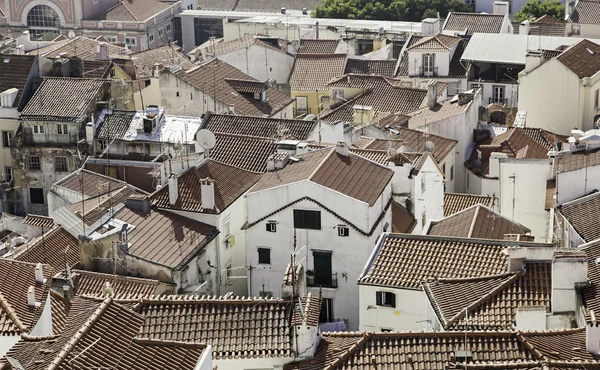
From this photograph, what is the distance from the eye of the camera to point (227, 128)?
227 feet

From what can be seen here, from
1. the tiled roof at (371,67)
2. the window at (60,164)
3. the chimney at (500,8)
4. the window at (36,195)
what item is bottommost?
the window at (36,195)

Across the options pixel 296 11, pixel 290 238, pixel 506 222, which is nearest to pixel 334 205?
pixel 290 238

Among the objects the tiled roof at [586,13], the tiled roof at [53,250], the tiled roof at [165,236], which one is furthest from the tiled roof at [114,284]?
the tiled roof at [586,13]

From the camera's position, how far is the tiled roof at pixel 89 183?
202 ft

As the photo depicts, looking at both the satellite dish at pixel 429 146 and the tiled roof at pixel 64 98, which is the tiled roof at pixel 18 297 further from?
the tiled roof at pixel 64 98

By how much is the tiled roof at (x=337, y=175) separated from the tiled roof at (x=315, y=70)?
33.1m

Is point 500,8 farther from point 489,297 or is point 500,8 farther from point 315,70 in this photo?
point 489,297

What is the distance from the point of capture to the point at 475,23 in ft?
319

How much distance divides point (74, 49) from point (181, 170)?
36587 millimetres

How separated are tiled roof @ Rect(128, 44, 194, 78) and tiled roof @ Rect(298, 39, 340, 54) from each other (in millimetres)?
9033

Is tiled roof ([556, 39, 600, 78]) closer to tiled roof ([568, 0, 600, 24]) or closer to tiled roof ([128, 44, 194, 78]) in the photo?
tiled roof ([568, 0, 600, 24])

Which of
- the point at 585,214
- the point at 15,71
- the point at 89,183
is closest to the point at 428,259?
the point at 585,214

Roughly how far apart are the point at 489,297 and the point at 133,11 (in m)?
83.4

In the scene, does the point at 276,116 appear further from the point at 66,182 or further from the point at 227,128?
the point at 66,182
